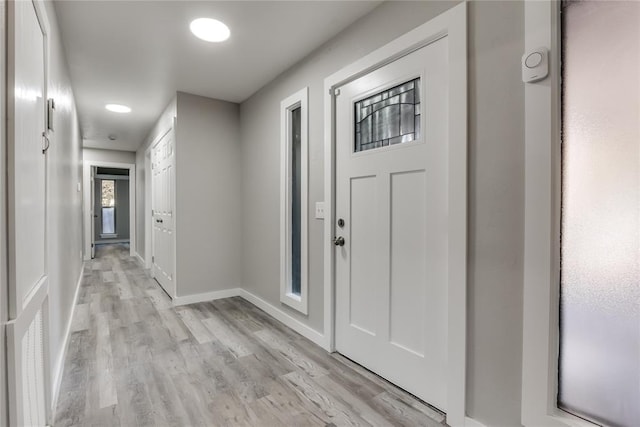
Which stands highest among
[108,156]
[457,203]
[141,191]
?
[108,156]

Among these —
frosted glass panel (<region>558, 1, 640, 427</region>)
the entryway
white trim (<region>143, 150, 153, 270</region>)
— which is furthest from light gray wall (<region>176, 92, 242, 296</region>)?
the entryway

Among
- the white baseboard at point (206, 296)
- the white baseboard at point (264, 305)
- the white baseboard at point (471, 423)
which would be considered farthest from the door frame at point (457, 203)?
the white baseboard at point (206, 296)

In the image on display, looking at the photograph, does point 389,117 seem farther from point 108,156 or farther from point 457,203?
point 108,156

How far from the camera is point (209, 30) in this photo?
2102 millimetres

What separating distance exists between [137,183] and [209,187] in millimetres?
3837

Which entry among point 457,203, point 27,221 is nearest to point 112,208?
point 27,221

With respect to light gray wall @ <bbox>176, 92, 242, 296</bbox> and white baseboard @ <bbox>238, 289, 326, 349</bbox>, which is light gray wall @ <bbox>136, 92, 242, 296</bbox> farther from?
white baseboard @ <bbox>238, 289, 326, 349</bbox>

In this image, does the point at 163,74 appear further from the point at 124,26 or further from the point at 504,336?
the point at 504,336

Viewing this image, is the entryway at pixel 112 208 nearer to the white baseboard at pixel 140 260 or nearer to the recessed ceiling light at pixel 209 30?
the white baseboard at pixel 140 260

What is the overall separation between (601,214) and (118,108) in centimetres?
460

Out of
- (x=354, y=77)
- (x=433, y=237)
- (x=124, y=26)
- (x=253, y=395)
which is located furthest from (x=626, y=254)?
(x=124, y=26)

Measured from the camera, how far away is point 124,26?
2.07 metres

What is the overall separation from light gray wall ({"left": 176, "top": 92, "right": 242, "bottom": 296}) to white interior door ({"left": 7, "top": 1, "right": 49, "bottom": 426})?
190 centimetres

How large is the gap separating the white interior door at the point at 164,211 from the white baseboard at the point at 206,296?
0.32ft
